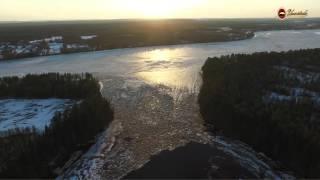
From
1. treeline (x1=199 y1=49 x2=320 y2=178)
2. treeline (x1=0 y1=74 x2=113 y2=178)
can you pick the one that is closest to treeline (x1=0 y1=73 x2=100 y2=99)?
treeline (x1=0 y1=74 x2=113 y2=178)

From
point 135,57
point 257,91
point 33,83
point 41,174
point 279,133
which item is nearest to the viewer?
point 41,174

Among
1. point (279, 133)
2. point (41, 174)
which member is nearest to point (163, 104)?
point (279, 133)

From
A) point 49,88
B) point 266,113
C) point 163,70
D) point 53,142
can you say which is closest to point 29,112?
point 49,88

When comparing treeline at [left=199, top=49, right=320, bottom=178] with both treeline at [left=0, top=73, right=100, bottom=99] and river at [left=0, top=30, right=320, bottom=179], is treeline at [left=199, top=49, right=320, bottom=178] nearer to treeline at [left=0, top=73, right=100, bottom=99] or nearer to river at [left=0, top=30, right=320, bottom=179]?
river at [left=0, top=30, right=320, bottom=179]

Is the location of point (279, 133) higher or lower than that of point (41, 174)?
higher

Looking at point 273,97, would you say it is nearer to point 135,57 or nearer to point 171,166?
point 171,166

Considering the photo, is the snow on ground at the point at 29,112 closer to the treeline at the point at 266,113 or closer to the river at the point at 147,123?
the river at the point at 147,123
